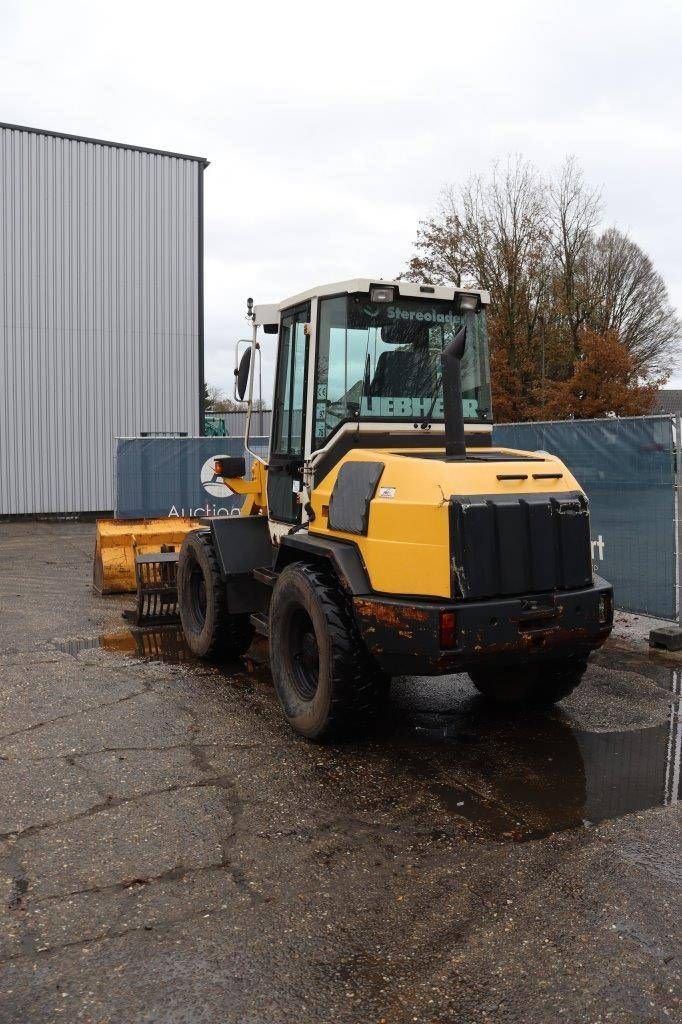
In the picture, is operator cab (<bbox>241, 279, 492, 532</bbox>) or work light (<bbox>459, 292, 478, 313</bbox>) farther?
work light (<bbox>459, 292, 478, 313</bbox>)

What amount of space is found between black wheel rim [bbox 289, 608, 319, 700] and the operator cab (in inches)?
28.9

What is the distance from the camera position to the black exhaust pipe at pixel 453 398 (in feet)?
16.9

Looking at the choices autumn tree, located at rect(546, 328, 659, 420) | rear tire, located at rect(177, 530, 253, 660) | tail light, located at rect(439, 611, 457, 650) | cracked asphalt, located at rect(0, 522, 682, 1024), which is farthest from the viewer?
autumn tree, located at rect(546, 328, 659, 420)

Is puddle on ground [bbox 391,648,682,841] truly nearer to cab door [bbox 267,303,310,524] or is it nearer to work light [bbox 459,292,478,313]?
cab door [bbox 267,303,310,524]

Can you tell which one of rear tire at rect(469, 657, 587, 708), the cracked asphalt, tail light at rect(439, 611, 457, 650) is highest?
tail light at rect(439, 611, 457, 650)

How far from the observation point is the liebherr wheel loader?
4.73m

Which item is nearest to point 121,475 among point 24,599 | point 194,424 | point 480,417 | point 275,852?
point 24,599

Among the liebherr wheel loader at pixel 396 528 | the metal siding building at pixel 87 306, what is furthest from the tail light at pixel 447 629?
the metal siding building at pixel 87 306

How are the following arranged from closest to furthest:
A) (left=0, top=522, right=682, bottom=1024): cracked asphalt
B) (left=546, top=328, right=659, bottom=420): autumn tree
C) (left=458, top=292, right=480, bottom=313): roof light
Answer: (left=0, top=522, right=682, bottom=1024): cracked asphalt, (left=458, top=292, right=480, bottom=313): roof light, (left=546, top=328, right=659, bottom=420): autumn tree

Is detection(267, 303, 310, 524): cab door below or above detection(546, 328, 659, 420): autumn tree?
below

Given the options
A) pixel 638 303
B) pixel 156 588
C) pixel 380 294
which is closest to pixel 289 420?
pixel 380 294

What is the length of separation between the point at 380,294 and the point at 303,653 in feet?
7.97

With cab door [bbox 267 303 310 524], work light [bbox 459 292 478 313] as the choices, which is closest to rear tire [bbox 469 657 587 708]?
cab door [bbox 267 303 310 524]

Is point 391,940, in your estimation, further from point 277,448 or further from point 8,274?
point 8,274
